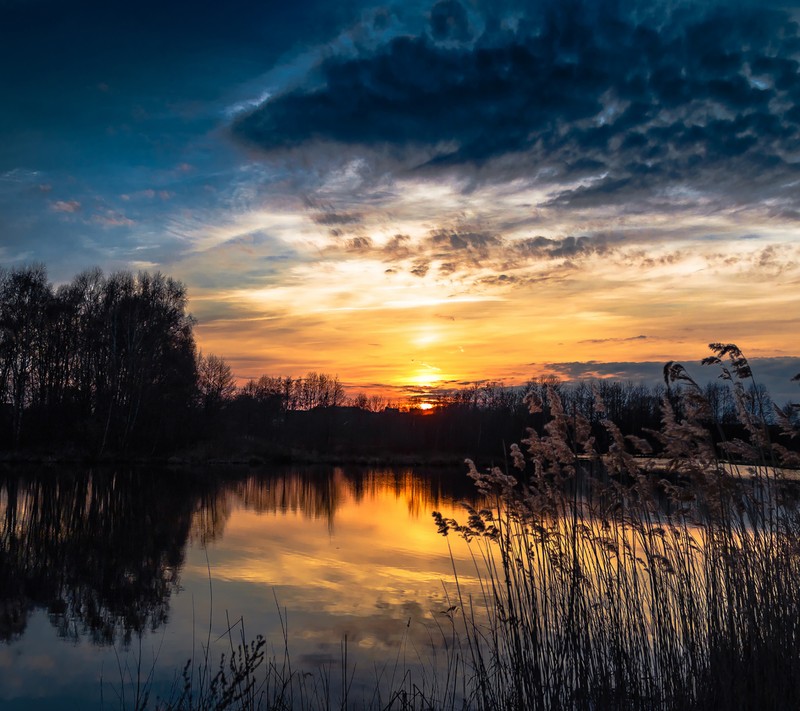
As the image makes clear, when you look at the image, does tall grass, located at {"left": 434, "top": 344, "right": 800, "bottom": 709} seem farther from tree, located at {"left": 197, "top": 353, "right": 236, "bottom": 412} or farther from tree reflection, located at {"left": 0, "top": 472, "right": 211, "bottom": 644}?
tree, located at {"left": 197, "top": 353, "right": 236, "bottom": 412}

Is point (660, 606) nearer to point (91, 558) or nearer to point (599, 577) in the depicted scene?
point (599, 577)

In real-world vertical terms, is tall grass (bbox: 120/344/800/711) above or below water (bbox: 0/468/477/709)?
above

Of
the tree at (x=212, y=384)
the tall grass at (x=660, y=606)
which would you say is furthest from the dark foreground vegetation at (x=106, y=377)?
the tall grass at (x=660, y=606)

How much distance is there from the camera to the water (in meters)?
7.98

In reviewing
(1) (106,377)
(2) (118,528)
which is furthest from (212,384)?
(2) (118,528)

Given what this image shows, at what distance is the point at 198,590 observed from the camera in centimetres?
1180

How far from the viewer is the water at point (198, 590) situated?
7984 millimetres

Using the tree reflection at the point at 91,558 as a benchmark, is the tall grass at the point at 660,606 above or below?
above

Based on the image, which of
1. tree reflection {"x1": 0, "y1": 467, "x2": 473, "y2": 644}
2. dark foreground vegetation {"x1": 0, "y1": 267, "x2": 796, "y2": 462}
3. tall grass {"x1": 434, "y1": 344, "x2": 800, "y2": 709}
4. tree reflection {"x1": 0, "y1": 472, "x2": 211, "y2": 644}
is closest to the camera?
tall grass {"x1": 434, "y1": 344, "x2": 800, "y2": 709}

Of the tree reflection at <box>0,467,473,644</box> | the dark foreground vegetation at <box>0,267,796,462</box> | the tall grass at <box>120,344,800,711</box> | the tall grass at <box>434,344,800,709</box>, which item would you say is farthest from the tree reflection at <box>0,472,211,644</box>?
the dark foreground vegetation at <box>0,267,796,462</box>

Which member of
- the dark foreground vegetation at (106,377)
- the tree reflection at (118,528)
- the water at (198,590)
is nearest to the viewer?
the water at (198,590)

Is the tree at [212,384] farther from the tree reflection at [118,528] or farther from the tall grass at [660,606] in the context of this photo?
the tall grass at [660,606]

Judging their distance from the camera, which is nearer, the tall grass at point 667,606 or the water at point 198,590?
the tall grass at point 667,606

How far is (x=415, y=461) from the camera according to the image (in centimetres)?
5925
